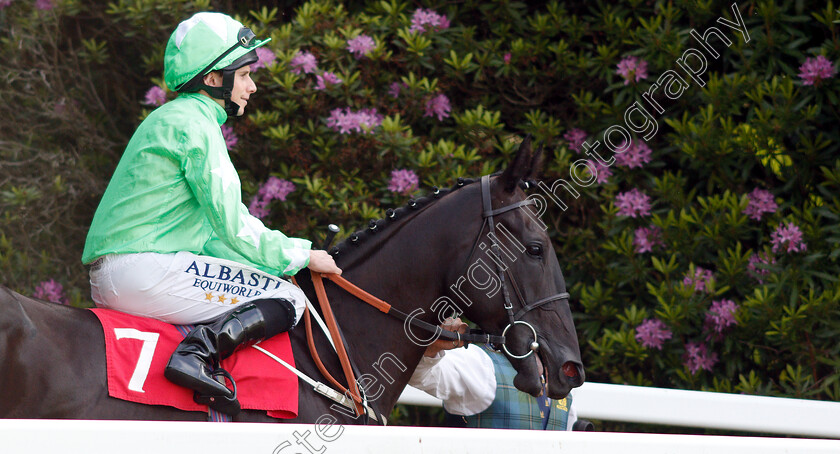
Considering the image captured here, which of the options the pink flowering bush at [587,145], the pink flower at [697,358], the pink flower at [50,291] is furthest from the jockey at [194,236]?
the pink flower at [50,291]

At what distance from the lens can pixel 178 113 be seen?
241 centimetres

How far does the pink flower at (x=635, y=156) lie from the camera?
4.59 metres

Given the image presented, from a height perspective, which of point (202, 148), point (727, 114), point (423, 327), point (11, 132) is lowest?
point (11, 132)

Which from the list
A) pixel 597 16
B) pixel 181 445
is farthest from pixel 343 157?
pixel 181 445

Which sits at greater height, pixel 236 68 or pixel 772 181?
pixel 236 68

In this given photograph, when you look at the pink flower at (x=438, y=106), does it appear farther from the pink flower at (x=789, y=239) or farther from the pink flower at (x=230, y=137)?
the pink flower at (x=789, y=239)

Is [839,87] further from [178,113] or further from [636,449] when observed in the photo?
[178,113]

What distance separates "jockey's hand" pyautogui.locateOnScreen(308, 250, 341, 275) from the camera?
2.53m

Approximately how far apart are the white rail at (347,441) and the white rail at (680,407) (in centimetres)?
181

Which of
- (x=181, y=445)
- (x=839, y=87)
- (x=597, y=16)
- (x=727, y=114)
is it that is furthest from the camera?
(x=597, y=16)

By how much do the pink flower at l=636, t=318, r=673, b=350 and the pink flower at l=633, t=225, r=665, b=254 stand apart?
408mm

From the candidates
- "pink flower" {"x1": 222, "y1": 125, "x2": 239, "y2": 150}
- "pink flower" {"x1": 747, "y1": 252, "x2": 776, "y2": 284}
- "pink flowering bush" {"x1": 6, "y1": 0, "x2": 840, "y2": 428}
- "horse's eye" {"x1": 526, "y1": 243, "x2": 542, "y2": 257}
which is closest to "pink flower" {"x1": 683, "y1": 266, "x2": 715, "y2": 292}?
"pink flowering bush" {"x1": 6, "y1": 0, "x2": 840, "y2": 428}

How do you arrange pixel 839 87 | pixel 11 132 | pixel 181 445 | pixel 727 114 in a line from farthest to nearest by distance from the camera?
pixel 11 132 → pixel 727 114 → pixel 839 87 → pixel 181 445

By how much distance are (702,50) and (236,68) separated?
10.2 ft
